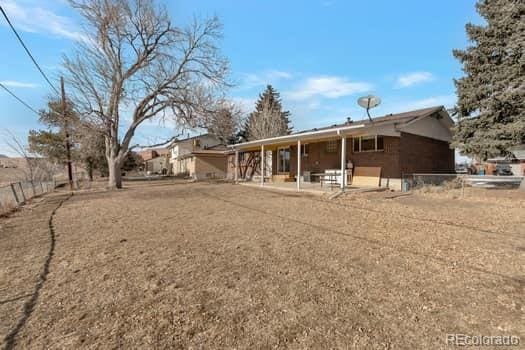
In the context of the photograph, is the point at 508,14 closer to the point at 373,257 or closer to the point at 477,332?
the point at 373,257

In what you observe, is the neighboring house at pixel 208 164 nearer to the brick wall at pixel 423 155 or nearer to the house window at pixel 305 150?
the house window at pixel 305 150

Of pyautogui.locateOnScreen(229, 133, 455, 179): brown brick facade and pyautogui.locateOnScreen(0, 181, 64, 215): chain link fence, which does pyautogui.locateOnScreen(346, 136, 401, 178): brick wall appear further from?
pyautogui.locateOnScreen(0, 181, 64, 215): chain link fence

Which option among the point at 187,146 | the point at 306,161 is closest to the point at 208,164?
the point at 187,146

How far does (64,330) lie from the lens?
7.22ft

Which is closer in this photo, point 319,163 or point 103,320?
point 103,320

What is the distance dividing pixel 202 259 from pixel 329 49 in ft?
56.0

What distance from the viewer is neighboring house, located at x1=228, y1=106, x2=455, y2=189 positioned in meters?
11.7

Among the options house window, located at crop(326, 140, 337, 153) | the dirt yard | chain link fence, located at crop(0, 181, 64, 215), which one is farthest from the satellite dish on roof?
chain link fence, located at crop(0, 181, 64, 215)

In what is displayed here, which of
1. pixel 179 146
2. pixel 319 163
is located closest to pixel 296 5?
pixel 319 163

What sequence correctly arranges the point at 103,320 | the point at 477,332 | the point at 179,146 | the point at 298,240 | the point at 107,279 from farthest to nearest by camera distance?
the point at 179,146, the point at 298,240, the point at 107,279, the point at 103,320, the point at 477,332

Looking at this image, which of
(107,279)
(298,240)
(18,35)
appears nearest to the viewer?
(107,279)

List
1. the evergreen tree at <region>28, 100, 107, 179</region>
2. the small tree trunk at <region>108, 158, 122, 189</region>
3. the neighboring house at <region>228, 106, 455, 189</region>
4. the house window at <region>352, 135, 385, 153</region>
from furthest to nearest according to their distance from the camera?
the evergreen tree at <region>28, 100, 107, 179</region>, the small tree trunk at <region>108, 158, 122, 189</region>, the house window at <region>352, 135, 385, 153</region>, the neighboring house at <region>228, 106, 455, 189</region>

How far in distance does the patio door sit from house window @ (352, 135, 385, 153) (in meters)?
5.38

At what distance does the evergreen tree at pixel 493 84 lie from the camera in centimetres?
1066
